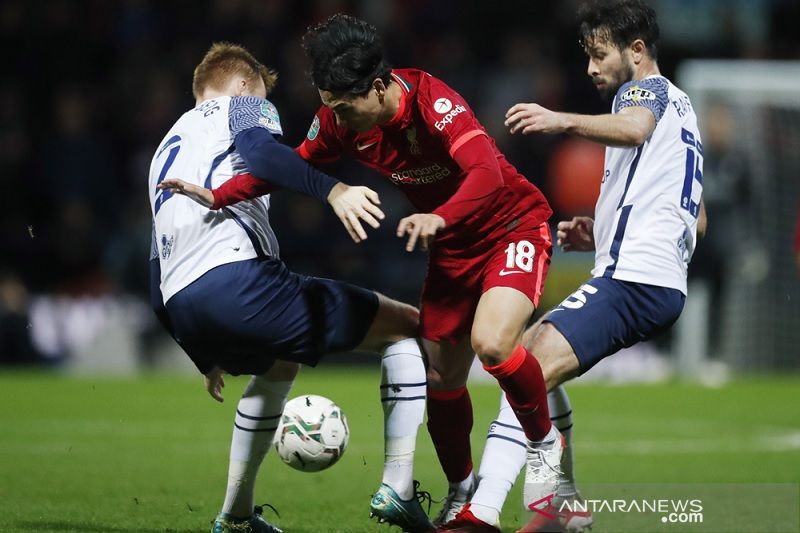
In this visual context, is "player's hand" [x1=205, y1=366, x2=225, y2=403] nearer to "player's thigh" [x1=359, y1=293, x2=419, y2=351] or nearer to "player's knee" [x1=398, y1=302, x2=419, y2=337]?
"player's thigh" [x1=359, y1=293, x2=419, y2=351]

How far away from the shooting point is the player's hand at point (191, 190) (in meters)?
4.98

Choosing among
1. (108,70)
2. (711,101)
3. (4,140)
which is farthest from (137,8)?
(711,101)

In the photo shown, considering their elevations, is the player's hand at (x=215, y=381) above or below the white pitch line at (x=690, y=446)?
above

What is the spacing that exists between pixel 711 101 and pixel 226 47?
9101 mm

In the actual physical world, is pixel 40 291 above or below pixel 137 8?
below

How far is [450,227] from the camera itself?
5.28 metres

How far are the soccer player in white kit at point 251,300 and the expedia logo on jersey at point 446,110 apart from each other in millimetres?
497

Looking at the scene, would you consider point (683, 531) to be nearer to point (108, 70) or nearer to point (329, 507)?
point (329, 507)

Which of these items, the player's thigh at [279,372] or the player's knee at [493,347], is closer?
the player's knee at [493,347]

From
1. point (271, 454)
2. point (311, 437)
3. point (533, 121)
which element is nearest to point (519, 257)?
point (533, 121)

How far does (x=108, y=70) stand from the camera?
1541cm

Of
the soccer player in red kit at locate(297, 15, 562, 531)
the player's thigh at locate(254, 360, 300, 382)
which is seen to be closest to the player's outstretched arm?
the soccer player in red kit at locate(297, 15, 562, 531)

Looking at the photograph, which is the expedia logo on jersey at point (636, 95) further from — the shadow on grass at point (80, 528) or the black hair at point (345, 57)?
the shadow on grass at point (80, 528)

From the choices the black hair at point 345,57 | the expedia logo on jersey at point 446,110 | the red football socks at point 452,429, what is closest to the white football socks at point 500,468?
the red football socks at point 452,429
